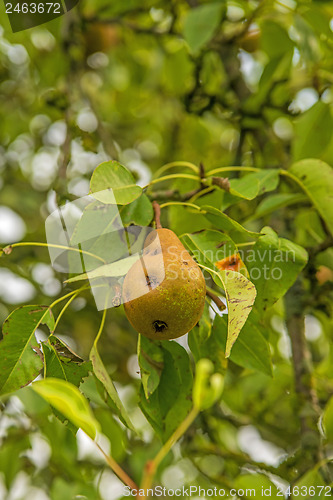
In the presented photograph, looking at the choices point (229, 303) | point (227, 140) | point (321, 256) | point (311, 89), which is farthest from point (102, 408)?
point (227, 140)

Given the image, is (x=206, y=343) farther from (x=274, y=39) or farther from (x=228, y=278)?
(x=274, y=39)

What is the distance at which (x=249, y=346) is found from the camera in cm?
112

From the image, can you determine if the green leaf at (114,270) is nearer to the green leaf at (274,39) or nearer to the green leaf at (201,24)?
the green leaf at (201,24)

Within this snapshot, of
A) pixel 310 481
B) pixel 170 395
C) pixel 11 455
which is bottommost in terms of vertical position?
pixel 11 455

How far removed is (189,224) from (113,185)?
0.37m

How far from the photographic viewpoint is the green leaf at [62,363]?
98 cm

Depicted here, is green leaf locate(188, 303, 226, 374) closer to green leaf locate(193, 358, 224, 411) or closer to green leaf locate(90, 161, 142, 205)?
green leaf locate(90, 161, 142, 205)

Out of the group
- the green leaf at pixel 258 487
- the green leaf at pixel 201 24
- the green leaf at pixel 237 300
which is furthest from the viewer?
the green leaf at pixel 201 24

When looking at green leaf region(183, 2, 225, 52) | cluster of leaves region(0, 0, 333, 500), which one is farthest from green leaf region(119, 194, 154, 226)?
green leaf region(183, 2, 225, 52)

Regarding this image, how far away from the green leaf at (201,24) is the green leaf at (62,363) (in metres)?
1.01

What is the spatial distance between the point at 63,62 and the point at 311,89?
1.16 meters

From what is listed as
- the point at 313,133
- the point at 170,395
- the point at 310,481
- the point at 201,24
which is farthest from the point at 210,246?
the point at 201,24

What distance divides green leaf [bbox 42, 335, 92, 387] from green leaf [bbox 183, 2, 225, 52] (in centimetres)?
101

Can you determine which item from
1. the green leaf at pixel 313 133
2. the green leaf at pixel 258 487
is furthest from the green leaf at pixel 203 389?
the green leaf at pixel 313 133
